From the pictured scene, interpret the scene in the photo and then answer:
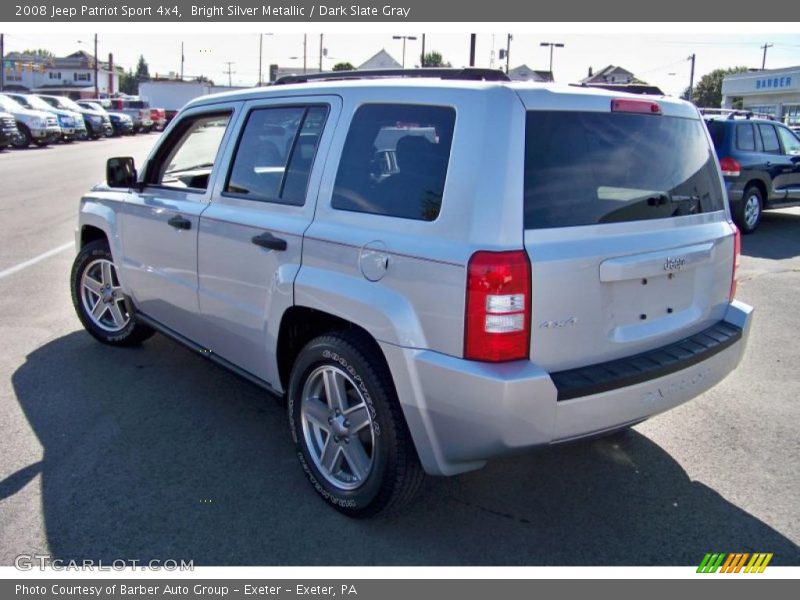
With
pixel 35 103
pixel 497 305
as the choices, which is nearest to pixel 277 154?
pixel 497 305

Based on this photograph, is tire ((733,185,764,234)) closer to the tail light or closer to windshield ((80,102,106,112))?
the tail light

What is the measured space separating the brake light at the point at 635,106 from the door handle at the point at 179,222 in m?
2.49

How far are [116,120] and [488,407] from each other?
41251mm

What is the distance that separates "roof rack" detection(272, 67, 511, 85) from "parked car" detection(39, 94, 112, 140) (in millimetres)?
32139

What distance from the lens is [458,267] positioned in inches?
112

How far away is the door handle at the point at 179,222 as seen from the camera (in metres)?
4.39

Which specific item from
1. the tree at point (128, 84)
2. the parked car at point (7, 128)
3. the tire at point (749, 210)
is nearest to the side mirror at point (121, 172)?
the tire at point (749, 210)

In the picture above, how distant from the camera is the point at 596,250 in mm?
3047

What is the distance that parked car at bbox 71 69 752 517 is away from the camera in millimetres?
2869

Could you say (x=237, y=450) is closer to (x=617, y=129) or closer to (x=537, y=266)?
(x=537, y=266)

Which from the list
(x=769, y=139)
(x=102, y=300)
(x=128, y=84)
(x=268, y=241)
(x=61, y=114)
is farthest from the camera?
(x=128, y=84)

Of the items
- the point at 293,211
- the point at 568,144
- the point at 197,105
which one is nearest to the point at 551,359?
the point at 568,144

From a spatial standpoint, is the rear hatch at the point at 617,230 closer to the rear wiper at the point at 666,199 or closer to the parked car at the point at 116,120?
the rear wiper at the point at 666,199

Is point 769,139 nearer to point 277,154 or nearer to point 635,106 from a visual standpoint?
point 635,106
